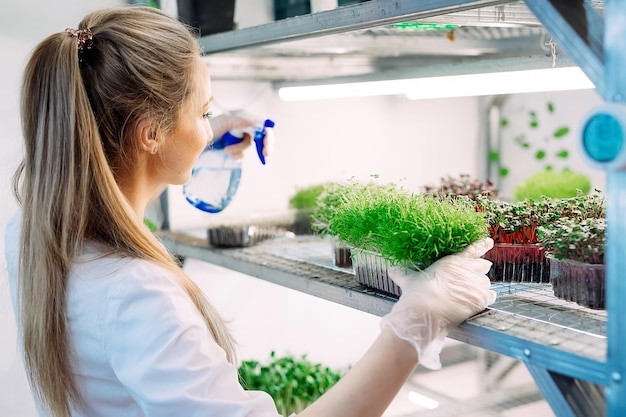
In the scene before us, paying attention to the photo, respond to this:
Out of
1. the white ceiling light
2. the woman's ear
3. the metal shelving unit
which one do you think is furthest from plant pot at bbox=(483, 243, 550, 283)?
the white ceiling light

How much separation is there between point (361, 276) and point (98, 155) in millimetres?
522

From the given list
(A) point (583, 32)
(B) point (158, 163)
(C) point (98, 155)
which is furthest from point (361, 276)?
(A) point (583, 32)

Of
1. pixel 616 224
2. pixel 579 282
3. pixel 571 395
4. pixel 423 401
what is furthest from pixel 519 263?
pixel 423 401

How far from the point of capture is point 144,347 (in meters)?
0.97

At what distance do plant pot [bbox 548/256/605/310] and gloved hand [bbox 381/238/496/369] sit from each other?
0.11 meters

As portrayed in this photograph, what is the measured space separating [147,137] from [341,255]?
1.74 feet

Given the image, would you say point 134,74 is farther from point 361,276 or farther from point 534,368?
point 534,368

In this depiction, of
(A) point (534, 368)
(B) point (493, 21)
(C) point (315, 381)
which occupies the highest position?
(B) point (493, 21)

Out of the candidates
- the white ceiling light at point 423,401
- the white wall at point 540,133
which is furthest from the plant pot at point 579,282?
the white wall at point 540,133

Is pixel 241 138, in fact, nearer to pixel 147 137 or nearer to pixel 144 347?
pixel 147 137

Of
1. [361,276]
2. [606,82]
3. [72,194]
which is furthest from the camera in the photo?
[361,276]

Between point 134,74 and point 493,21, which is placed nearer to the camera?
point 134,74

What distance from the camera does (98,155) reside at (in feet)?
3.57

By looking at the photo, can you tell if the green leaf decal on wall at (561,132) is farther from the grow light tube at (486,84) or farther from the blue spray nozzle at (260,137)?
the blue spray nozzle at (260,137)
